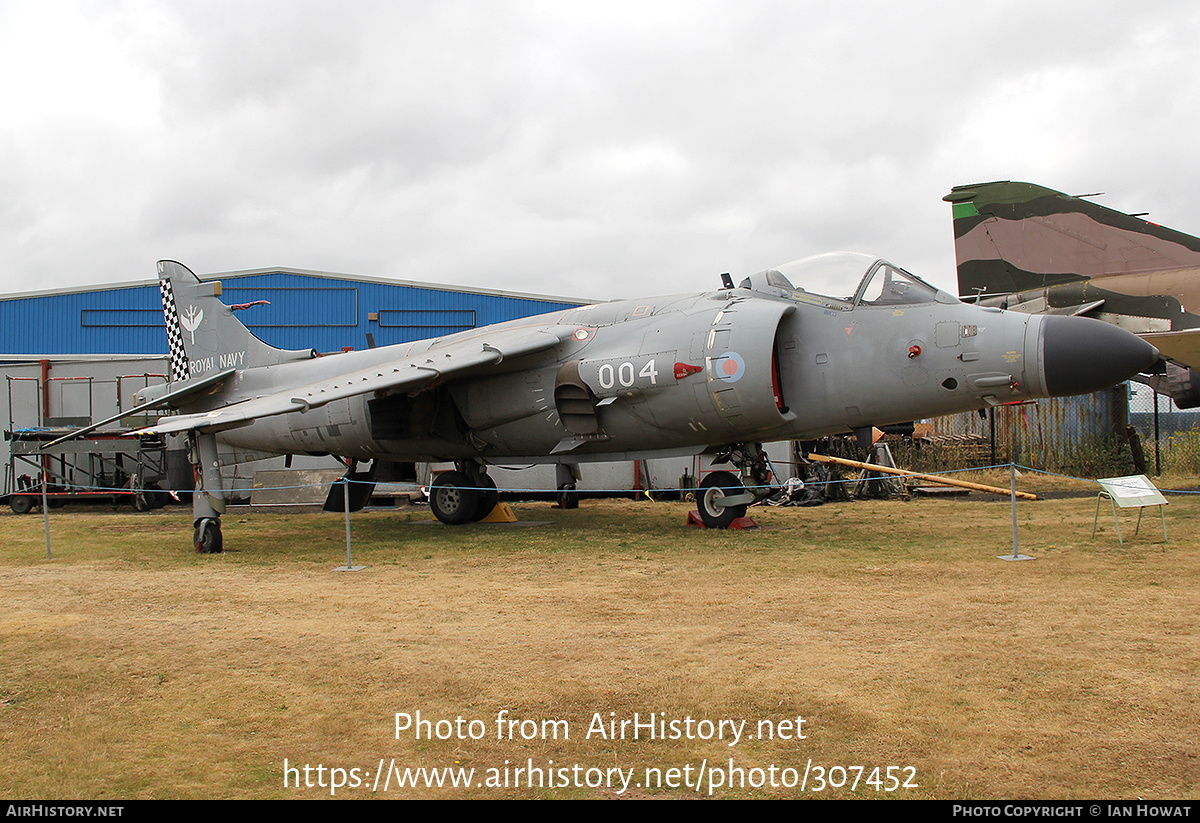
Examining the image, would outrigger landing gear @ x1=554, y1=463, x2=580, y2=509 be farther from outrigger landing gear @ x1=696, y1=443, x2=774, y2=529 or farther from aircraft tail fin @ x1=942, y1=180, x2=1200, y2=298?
aircraft tail fin @ x1=942, y1=180, x2=1200, y2=298

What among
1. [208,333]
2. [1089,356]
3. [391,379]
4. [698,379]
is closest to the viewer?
[1089,356]

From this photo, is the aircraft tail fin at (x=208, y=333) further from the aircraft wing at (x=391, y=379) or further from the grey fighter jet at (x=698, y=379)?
the aircraft wing at (x=391, y=379)

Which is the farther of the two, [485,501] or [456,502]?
[485,501]

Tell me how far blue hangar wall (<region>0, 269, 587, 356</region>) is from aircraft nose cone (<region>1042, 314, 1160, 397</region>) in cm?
1800

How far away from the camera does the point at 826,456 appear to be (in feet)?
55.5

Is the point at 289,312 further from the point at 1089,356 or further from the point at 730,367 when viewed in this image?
the point at 1089,356

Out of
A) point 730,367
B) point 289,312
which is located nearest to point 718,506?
point 730,367

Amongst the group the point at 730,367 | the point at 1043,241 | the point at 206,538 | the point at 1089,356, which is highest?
the point at 1043,241

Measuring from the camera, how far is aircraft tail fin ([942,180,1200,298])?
606 inches

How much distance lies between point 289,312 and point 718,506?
18445mm

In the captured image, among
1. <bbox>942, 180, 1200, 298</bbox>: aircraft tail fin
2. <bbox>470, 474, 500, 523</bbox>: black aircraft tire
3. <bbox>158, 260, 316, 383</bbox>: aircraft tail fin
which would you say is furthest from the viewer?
<bbox>942, 180, 1200, 298</bbox>: aircraft tail fin

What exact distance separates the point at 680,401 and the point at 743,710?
6.44 meters

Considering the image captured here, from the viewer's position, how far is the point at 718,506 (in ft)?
35.7

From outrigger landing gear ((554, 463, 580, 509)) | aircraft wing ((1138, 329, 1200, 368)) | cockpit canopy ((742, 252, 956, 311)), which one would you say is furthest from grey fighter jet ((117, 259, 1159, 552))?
aircraft wing ((1138, 329, 1200, 368))
